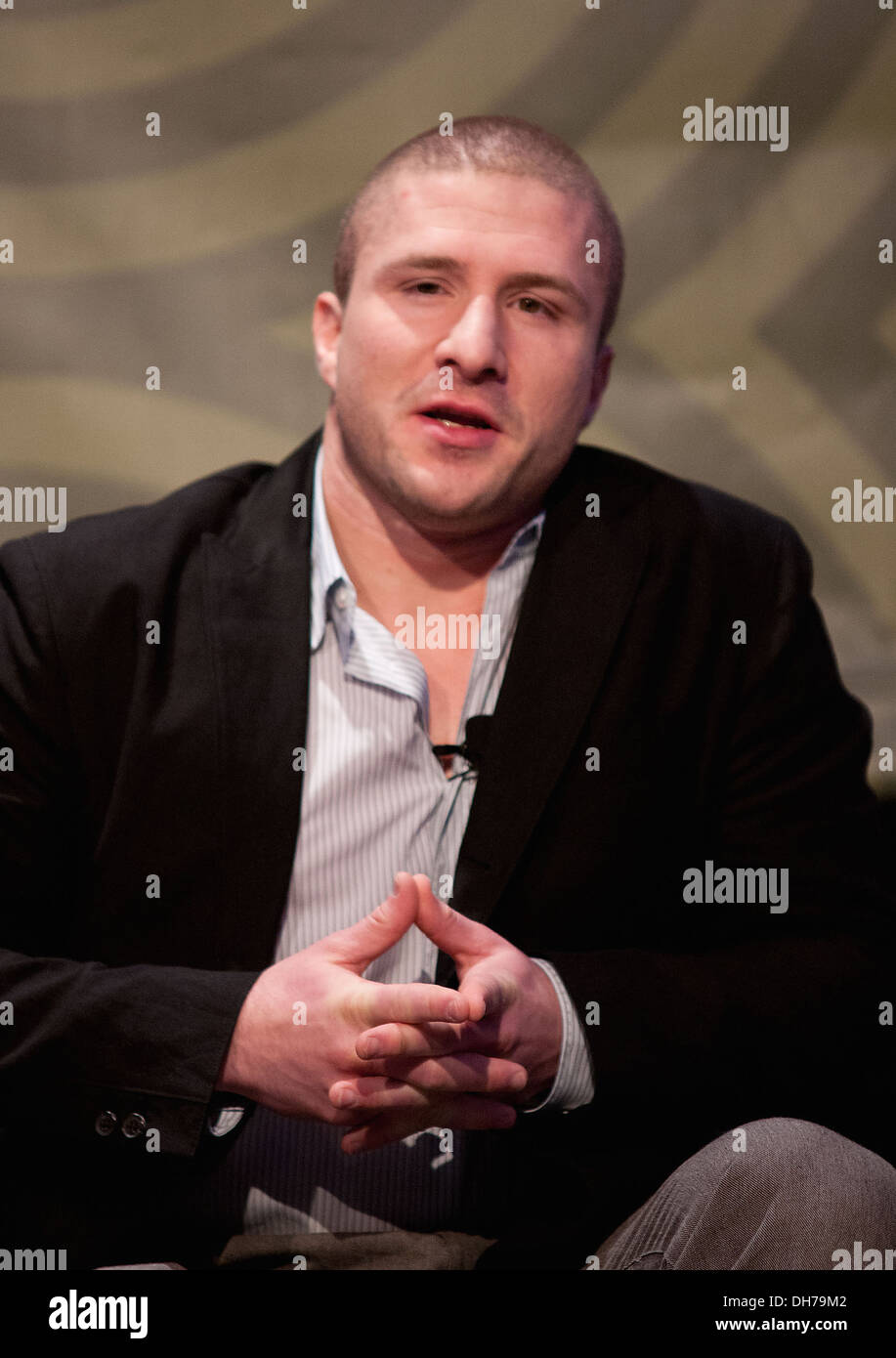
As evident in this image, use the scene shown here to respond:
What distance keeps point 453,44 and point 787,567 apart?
4.13 feet

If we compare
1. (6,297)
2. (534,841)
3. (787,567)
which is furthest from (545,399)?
(6,297)

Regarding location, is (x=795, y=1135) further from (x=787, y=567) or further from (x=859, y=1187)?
(x=787, y=567)

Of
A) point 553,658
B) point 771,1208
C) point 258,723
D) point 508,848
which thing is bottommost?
point 771,1208

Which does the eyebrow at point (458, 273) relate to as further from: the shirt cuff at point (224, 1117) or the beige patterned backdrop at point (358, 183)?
the shirt cuff at point (224, 1117)

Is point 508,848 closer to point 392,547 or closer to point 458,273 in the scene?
point 392,547

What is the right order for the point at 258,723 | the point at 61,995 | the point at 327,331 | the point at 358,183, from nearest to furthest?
the point at 61,995, the point at 258,723, the point at 327,331, the point at 358,183

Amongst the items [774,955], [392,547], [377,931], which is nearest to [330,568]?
[392,547]

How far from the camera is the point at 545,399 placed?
202cm

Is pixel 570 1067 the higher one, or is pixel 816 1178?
pixel 570 1067

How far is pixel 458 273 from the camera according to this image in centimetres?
198

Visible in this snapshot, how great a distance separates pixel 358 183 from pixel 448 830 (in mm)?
1434

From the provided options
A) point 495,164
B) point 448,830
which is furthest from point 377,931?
point 495,164

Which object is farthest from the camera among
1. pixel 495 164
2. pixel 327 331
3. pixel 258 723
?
pixel 327 331

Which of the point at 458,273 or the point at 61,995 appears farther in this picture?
the point at 458,273
